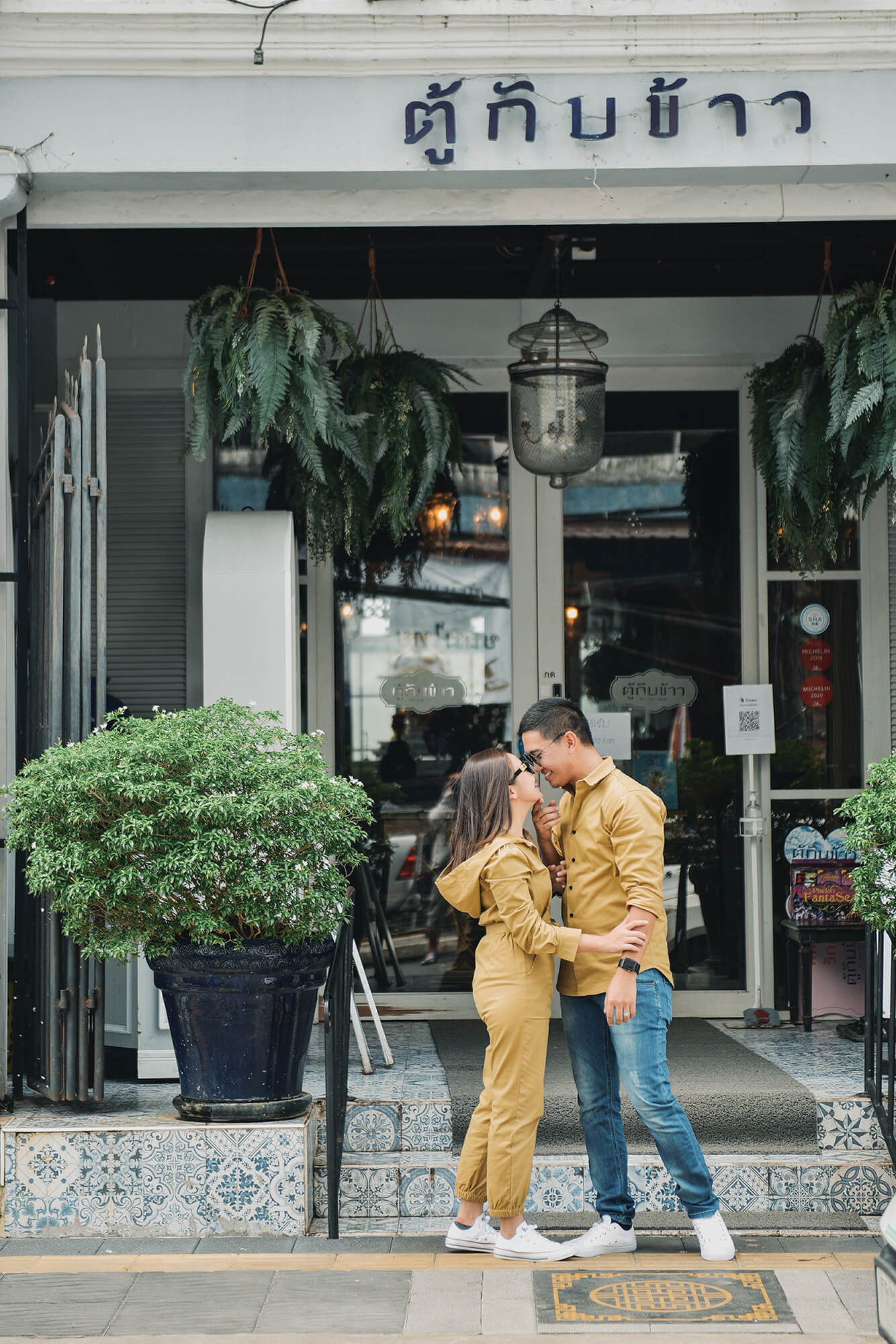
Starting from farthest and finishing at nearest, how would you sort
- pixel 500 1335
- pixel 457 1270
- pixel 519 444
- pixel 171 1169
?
1. pixel 519 444
2. pixel 171 1169
3. pixel 457 1270
4. pixel 500 1335

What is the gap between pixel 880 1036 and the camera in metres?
4.95

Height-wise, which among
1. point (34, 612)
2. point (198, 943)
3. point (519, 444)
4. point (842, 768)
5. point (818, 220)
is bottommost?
point (198, 943)

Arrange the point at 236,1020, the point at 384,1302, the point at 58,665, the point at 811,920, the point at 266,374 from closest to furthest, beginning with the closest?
the point at 384,1302, the point at 236,1020, the point at 58,665, the point at 266,374, the point at 811,920

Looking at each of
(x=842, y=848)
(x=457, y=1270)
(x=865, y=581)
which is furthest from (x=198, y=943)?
(x=865, y=581)

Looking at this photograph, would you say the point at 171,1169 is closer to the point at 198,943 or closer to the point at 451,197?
the point at 198,943

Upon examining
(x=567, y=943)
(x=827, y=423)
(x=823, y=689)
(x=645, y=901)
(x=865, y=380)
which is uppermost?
(x=865, y=380)

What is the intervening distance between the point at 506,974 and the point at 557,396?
282 cm

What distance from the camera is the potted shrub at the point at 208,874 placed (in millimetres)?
4496

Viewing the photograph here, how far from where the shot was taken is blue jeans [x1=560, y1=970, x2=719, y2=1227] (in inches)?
164

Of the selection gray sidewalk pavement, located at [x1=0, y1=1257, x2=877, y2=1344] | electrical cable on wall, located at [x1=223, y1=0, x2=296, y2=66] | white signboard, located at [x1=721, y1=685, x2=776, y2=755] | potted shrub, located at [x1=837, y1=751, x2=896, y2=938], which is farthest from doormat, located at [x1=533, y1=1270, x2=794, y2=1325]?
electrical cable on wall, located at [x1=223, y1=0, x2=296, y2=66]

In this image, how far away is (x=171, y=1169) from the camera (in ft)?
15.0

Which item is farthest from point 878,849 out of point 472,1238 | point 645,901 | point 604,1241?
point 472,1238

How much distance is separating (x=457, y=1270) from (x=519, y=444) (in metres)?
3.48

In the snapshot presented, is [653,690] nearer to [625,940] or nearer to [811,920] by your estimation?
[811,920]
